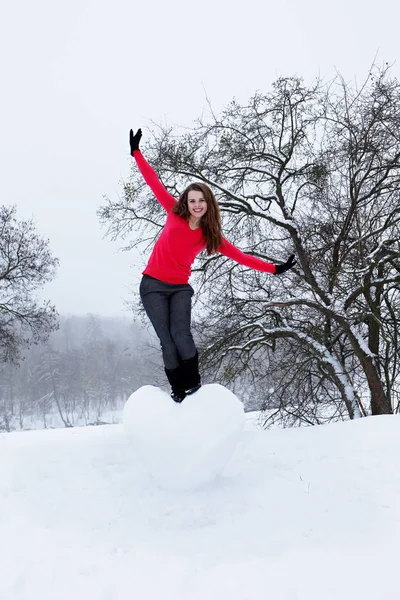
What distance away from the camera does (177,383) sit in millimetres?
3475

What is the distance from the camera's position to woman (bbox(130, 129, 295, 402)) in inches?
137

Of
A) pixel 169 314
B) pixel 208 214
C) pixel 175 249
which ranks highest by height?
pixel 208 214

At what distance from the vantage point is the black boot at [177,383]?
3.42 meters

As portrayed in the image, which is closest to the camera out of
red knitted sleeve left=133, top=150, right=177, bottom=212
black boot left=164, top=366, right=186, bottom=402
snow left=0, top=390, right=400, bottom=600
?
snow left=0, top=390, right=400, bottom=600

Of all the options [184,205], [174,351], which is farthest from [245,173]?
[174,351]

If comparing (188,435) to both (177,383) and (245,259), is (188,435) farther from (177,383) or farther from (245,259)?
(245,259)

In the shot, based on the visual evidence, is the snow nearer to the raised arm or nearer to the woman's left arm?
the woman's left arm

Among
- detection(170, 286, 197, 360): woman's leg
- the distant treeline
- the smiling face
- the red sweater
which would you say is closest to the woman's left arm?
the red sweater

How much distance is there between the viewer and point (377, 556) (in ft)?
7.25

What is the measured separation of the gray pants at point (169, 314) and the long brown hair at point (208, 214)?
18.6 inches

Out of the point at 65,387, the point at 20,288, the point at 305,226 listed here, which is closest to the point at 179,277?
the point at 305,226

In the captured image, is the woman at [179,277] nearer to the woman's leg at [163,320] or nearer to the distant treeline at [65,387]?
the woman's leg at [163,320]

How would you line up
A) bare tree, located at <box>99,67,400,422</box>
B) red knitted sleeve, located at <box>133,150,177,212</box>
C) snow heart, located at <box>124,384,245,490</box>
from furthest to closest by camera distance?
bare tree, located at <box>99,67,400,422</box> → red knitted sleeve, located at <box>133,150,177,212</box> → snow heart, located at <box>124,384,245,490</box>

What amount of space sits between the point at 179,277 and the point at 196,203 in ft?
2.06
